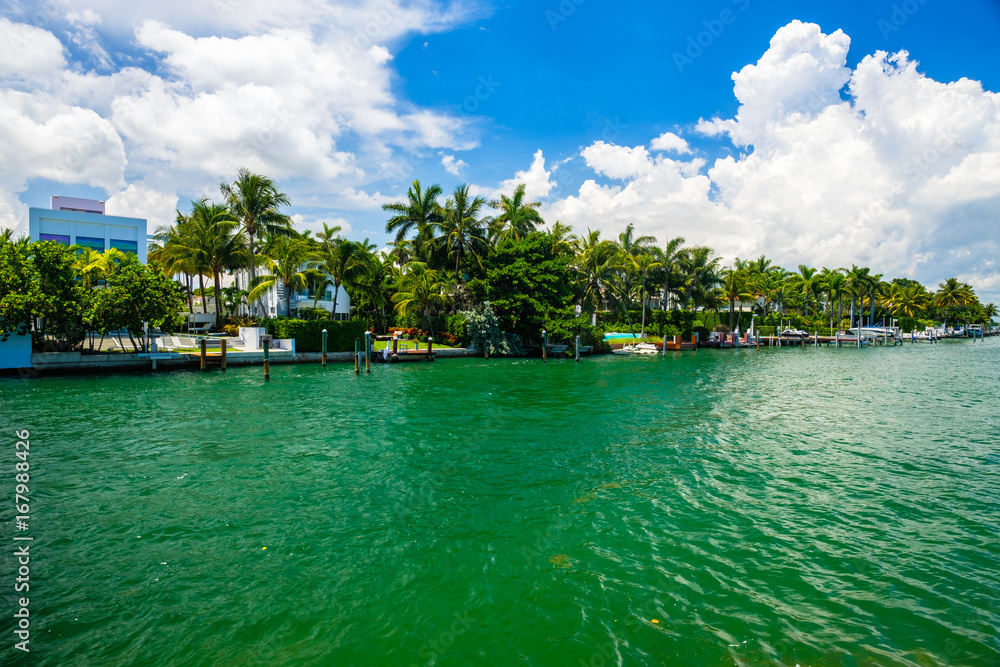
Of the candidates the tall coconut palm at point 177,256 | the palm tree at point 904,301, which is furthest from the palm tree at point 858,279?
the tall coconut palm at point 177,256

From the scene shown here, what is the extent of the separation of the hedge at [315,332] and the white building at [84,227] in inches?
922

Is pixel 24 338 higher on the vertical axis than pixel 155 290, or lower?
lower

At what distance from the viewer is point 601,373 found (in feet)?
124

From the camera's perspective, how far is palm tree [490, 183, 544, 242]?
55656 mm

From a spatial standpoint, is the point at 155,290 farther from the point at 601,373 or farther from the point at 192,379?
the point at 601,373

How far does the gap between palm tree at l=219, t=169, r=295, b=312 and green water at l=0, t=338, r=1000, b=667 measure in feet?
107

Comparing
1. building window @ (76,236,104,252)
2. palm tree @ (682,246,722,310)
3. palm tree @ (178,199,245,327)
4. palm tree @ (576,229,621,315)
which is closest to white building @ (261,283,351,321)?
palm tree @ (178,199,245,327)

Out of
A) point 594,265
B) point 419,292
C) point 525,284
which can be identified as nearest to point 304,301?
point 419,292

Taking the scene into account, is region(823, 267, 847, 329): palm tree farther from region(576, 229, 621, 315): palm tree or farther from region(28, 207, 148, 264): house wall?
region(28, 207, 148, 264): house wall

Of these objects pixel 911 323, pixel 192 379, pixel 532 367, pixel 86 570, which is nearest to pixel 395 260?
pixel 532 367

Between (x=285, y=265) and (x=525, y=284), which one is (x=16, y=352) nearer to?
(x=285, y=265)

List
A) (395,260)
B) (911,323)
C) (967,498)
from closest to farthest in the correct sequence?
(967,498)
(395,260)
(911,323)

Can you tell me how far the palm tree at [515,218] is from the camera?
55.7 meters

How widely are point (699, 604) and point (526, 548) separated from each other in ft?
10.1
